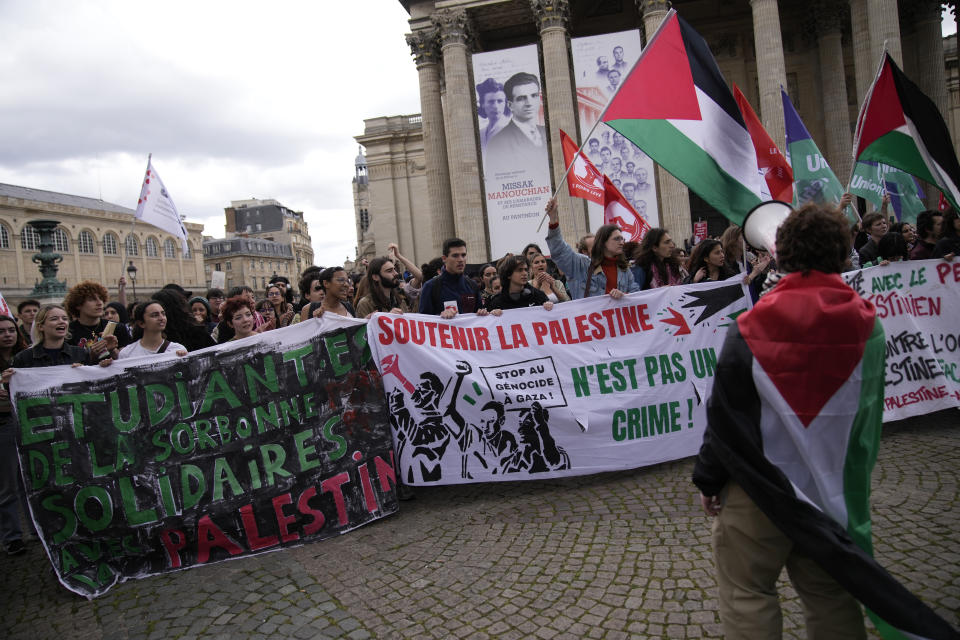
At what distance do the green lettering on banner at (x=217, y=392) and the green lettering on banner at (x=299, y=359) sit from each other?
460 mm

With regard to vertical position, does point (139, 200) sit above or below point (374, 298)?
above

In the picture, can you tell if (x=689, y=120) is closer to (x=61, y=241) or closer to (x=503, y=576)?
(x=503, y=576)

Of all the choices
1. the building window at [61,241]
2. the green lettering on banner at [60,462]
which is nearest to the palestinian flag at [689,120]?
the green lettering on banner at [60,462]

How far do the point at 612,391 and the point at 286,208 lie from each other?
111219 millimetres

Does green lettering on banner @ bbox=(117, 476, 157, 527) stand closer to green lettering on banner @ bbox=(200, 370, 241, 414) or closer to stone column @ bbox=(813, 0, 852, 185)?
green lettering on banner @ bbox=(200, 370, 241, 414)

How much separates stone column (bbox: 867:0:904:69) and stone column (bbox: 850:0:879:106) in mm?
673

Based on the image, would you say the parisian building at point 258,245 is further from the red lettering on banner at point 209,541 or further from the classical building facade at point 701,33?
the red lettering on banner at point 209,541

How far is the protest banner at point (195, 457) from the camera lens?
418 cm

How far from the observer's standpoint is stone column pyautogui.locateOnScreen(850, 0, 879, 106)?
22.2 metres

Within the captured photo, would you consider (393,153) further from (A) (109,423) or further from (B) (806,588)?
(B) (806,588)

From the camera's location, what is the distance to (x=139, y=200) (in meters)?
8.95

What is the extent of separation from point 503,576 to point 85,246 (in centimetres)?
7477

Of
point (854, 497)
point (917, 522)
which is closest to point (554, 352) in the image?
point (917, 522)

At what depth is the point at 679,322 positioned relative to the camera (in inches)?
209
